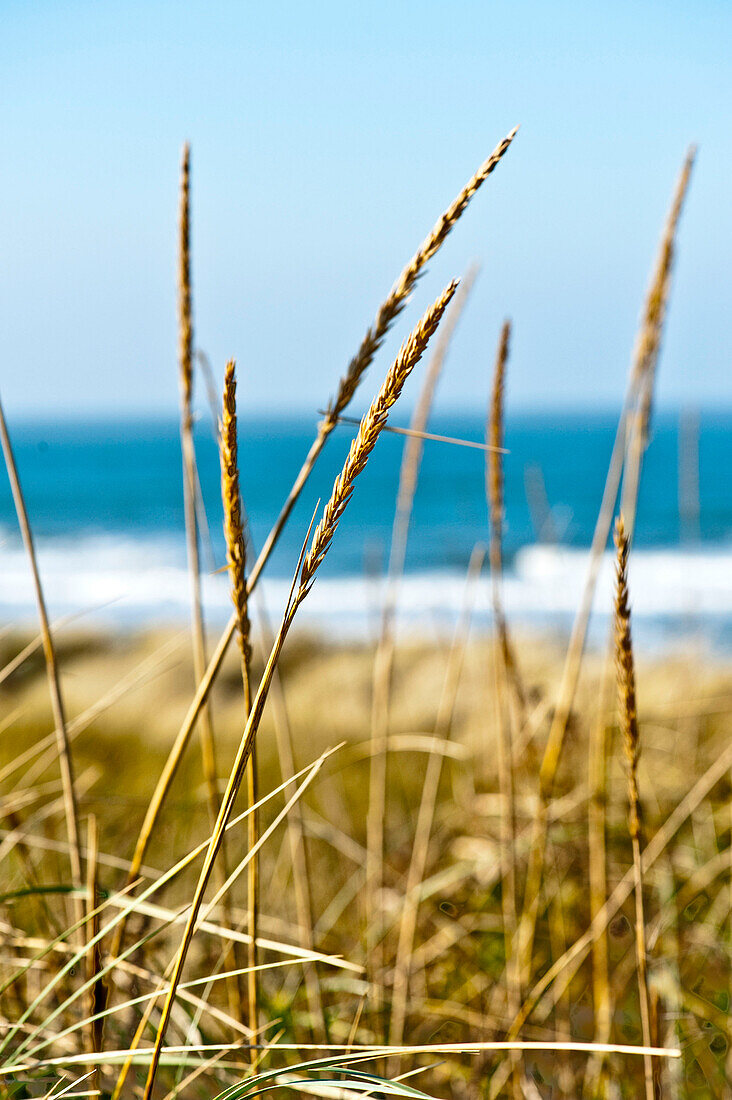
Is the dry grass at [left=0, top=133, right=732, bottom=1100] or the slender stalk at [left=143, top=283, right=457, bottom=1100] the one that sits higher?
the slender stalk at [left=143, top=283, right=457, bottom=1100]

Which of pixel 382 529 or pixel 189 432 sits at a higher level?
pixel 189 432

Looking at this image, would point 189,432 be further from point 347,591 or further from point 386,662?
point 347,591

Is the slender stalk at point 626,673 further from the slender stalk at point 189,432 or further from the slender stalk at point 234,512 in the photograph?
the slender stalk at point 189,432

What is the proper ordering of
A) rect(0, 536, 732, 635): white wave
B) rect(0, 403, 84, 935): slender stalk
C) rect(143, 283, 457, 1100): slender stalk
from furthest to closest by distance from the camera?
rect(0, 536, 732, 635): white wave, rect(0, 403, 84, 935): slender stalk, rect(143, 283, 457, 1100): slender stalk

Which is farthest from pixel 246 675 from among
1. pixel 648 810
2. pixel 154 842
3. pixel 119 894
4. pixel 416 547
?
pixel 416 547

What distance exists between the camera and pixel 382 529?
18.3m

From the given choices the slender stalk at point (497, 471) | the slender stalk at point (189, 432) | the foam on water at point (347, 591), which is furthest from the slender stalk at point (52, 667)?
the foam on water at point (347, 591)

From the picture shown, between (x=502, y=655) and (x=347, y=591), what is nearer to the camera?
(x=502, y=655)

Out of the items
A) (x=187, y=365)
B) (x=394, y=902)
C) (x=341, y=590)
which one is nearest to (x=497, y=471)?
(x=187, y=365)

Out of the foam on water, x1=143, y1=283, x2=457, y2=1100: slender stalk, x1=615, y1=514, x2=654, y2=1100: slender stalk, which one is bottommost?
the foam on water

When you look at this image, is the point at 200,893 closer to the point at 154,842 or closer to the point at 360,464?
the point at 360,464

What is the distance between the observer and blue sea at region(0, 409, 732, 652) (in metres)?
7.59

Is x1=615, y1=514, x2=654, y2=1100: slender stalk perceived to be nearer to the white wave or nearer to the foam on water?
the foam on water

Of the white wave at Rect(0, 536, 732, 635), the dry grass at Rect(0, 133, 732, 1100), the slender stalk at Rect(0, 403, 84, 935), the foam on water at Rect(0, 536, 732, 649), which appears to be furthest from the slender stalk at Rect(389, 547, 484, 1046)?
the white wave at Rect(0, 536, 732, 635)
